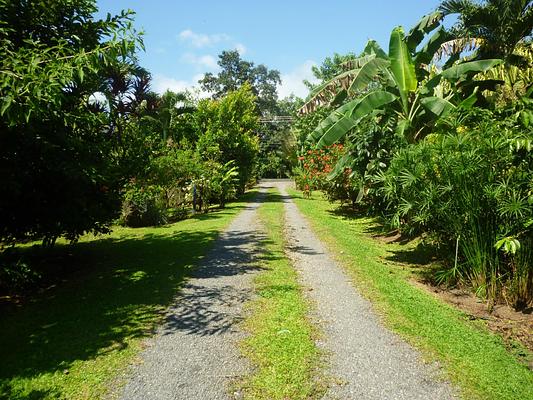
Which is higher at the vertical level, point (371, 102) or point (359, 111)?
point (371, 102)

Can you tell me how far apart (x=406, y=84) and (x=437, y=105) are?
981mm

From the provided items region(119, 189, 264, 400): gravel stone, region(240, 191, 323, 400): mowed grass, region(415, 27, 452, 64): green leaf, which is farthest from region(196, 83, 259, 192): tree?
region(240, 191, 323, 400): mowed grass

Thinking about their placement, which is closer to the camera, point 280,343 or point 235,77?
point 280,343

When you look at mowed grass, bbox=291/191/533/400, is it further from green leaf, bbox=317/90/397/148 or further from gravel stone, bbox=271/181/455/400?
green leaf, bbox=317/90/397/148

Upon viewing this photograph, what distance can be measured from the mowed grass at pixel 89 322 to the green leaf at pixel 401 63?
6.50 metres

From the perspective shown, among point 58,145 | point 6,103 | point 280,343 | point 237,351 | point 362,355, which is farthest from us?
point 58,145

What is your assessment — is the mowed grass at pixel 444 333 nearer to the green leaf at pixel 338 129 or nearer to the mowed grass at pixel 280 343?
the mowed grass at pixel 280 343

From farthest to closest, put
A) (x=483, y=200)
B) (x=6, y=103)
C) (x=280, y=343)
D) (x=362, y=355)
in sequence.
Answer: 1. (x=483, y=200)
2. (x=280, y=343)
3. (x=362, y=355)
4. (x=6, y=103)

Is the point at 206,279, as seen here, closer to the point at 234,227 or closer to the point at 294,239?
the point at 294,239

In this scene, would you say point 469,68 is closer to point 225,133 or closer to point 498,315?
point 498,315

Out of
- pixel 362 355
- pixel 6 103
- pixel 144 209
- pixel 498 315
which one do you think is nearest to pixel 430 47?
pixel 498 315

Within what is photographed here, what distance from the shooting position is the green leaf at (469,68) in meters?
9.66

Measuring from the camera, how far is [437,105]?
952 centimetres

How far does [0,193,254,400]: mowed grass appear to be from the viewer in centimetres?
396
